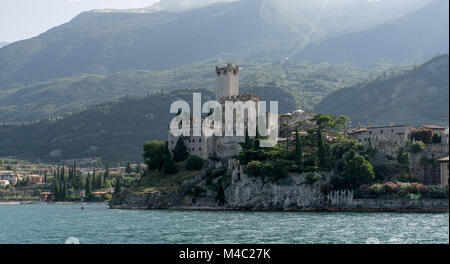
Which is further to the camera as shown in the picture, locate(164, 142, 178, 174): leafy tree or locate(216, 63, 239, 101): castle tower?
locate(216, 63, 239, 101): castle tower

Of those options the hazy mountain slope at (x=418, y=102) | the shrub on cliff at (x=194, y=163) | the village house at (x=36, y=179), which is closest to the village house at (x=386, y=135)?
the shrub on cliff at (x=194, y=163)

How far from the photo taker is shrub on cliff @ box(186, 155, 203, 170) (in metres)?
91.8

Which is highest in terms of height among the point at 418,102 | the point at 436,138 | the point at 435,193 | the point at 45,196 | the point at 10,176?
the point at 418,102

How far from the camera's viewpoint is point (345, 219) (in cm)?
5872

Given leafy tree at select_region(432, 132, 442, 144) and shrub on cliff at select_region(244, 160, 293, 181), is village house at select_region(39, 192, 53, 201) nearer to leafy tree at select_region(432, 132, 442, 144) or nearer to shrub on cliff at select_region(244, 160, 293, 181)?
shrub on cliff at select_region(244, 160, 293, 181)

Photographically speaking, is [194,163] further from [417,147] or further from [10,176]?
[10,176]

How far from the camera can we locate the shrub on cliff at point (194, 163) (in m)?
91.8

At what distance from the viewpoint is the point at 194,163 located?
301ft

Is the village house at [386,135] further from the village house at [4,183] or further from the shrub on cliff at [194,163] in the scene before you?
the village house at [4,183]

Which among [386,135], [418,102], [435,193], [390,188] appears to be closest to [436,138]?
[386,135]

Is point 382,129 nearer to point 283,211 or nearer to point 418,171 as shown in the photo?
point 418,171

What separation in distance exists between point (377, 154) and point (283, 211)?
16.3 meters

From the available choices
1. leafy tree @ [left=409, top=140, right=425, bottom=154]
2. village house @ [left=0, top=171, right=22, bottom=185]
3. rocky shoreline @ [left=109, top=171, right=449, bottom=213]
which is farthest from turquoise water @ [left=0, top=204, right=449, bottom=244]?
village house @ [left=0, top=171, right=22, bottom=185]

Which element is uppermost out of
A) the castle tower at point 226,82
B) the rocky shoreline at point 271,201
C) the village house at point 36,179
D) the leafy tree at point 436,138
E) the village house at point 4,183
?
the castle tower at point 226,82
